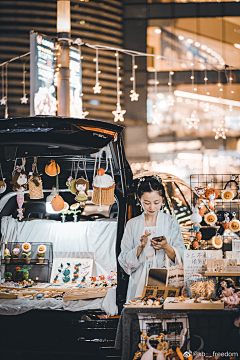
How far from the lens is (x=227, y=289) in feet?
14.2

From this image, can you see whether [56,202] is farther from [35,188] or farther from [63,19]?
[63,19]

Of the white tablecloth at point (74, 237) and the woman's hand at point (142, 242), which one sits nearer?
the woman's hand at point (142, 242)

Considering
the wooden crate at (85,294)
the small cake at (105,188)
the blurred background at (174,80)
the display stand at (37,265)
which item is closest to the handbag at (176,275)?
the small cake at (105,188)

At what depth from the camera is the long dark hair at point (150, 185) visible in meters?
4.98

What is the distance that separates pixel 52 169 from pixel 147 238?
5.28 ft

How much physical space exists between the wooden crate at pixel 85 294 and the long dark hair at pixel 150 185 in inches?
58.1

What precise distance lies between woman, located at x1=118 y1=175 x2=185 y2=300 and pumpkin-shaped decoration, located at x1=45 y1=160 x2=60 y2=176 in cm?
122

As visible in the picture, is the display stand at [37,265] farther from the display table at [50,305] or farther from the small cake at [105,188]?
the small cake at [105,188]

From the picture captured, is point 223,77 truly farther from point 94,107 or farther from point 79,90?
point 79,90

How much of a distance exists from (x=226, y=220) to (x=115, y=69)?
8653mm

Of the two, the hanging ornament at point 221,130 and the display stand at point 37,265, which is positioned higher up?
the hanging ornament at point 221,130

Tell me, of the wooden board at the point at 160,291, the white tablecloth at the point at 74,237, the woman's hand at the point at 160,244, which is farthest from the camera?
the white tablecloth at the point at 74,237

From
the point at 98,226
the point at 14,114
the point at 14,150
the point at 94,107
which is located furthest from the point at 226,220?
the point at 14,114

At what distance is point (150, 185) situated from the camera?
4.98 metres
